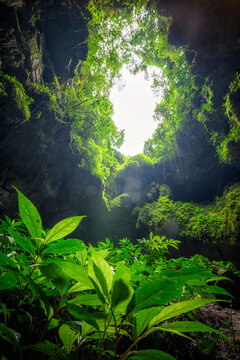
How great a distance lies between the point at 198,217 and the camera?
778cm

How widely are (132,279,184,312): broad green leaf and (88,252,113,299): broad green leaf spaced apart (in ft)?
0.23

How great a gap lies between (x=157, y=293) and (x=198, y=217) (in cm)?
870

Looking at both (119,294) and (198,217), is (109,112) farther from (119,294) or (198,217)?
(119,294)

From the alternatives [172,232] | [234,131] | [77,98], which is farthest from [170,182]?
[77,98]

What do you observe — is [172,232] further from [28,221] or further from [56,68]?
[56,68]

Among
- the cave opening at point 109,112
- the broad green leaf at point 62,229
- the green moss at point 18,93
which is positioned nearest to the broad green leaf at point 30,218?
the broad green leaf at point 62,229

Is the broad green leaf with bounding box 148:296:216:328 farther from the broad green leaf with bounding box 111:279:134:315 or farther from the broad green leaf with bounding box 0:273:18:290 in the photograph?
the broad green leaf with bounding box 0:273:18:290

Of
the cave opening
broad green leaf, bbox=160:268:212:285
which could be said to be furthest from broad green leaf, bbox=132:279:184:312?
the cave opening

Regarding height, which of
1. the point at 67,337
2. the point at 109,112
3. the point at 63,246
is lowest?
the point at 67,337

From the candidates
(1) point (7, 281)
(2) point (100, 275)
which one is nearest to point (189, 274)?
(2) point (100, 275)

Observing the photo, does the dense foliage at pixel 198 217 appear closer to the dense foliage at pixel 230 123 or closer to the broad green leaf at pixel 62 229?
the dense foliage at pixel 230 123

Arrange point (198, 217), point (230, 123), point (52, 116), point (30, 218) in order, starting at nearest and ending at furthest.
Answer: point (30, 218) → point (52, 116) → point (230, 123) → point (198, 217)

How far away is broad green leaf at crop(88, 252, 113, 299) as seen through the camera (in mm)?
323

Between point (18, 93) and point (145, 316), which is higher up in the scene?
point (18, 93)
